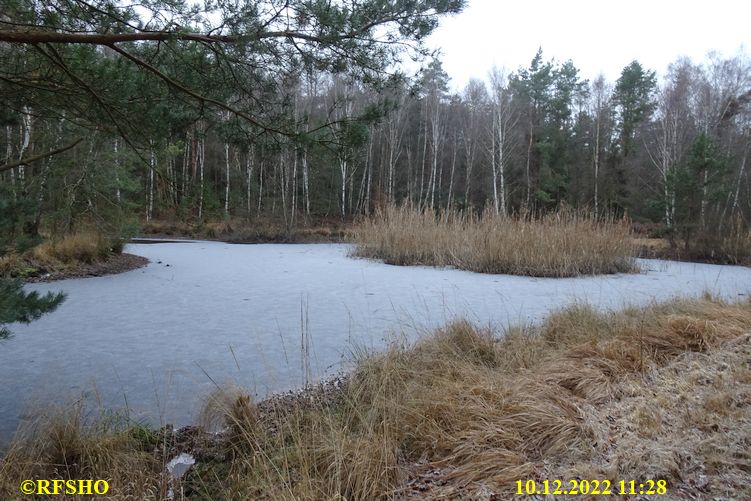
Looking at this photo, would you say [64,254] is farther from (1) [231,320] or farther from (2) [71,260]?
(1) [231,320]

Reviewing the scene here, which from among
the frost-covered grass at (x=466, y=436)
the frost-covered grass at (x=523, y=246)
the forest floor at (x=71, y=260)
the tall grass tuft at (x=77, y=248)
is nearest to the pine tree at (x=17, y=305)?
the frost-covered grass at (x=466, y=436)

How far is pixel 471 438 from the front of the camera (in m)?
1.42

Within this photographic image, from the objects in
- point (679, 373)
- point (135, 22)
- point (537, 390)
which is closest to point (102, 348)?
point (135, 22)

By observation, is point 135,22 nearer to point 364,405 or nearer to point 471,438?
point 364,405

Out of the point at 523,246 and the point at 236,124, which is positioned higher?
the point at 236,124

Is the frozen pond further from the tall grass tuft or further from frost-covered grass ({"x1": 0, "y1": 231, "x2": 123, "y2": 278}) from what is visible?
the tall grass tuft

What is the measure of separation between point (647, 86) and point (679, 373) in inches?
889
